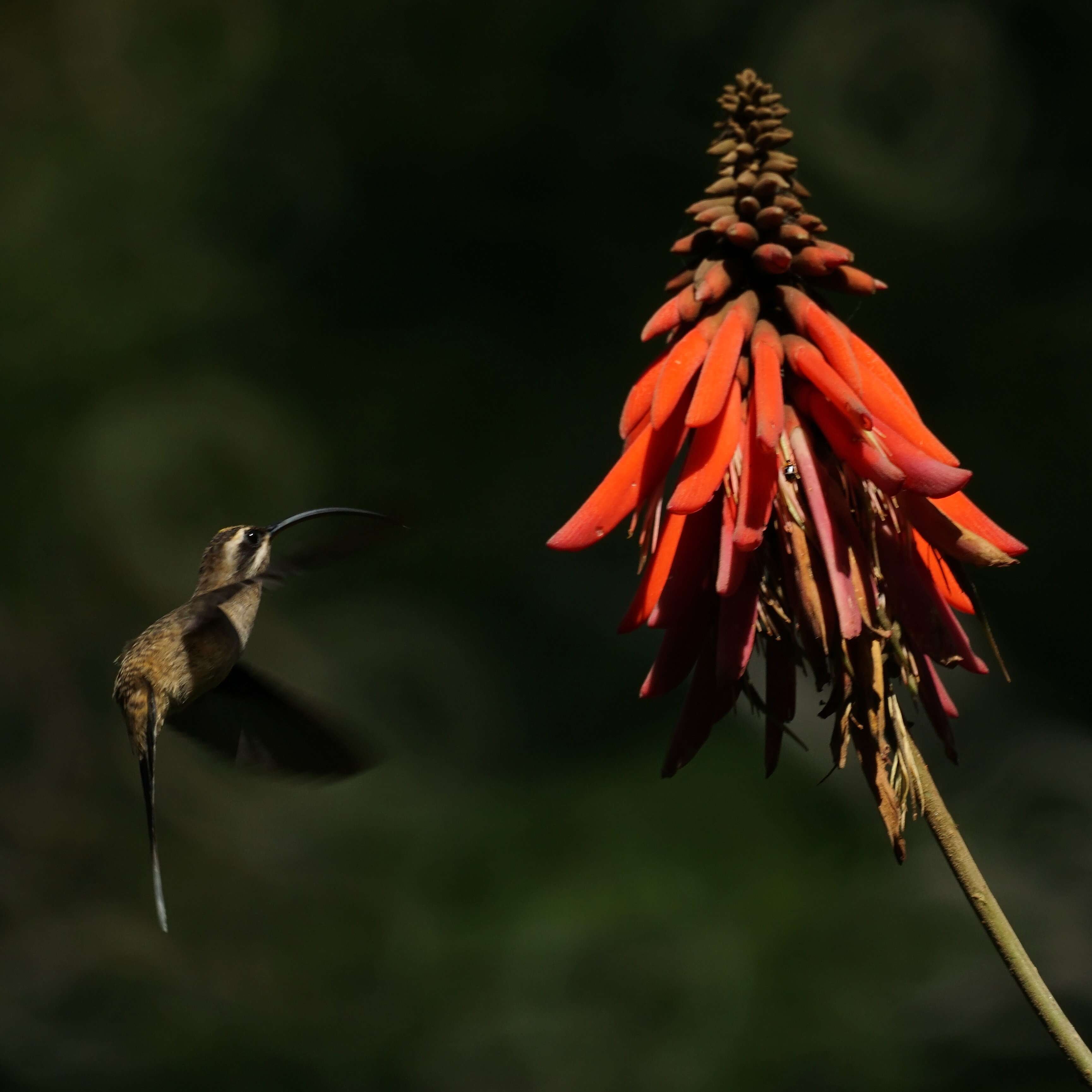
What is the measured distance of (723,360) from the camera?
0.86 meters

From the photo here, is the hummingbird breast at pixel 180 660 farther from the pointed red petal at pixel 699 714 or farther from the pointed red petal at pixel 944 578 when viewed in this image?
the pointed red petal at pixel 944 578

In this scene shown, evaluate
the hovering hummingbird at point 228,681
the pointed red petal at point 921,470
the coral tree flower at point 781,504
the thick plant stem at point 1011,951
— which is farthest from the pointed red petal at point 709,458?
the hovering hummingbird at point 228,681

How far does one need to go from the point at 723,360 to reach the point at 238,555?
2.38ft

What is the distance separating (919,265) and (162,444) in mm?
1884

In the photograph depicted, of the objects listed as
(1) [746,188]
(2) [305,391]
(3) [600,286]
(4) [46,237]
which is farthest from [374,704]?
(1) [746,188]

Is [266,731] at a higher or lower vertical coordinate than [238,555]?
lower

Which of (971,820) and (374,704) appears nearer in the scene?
(971,820)

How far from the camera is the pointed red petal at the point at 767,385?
821mm

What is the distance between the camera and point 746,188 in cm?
92

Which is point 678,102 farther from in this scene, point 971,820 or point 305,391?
point 971,820

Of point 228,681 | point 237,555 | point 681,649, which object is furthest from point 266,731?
point 681,649

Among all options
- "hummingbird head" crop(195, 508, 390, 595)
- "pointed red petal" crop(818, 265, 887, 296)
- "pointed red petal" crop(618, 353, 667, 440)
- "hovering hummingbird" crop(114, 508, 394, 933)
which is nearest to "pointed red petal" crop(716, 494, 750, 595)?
"pointed red petal" crop(618, 353, 667, 440)

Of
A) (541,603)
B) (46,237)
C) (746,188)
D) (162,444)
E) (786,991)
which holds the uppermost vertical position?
(746,188)

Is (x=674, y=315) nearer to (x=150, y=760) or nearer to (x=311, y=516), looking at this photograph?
(x=311, y=516)
